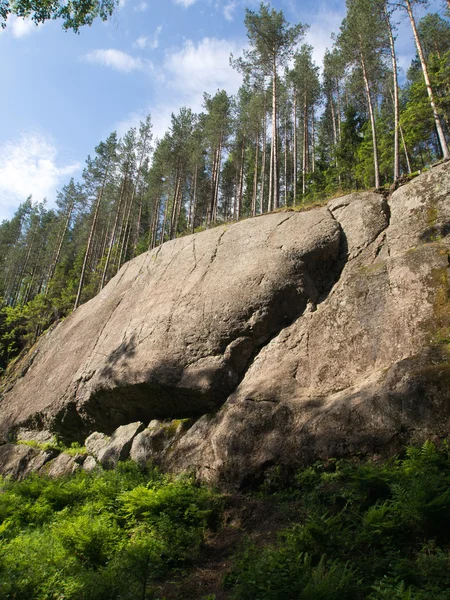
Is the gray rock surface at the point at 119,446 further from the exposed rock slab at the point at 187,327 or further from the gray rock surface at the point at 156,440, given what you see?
the exposed rock slab at the point at 187,327

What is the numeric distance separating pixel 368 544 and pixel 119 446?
787 cm

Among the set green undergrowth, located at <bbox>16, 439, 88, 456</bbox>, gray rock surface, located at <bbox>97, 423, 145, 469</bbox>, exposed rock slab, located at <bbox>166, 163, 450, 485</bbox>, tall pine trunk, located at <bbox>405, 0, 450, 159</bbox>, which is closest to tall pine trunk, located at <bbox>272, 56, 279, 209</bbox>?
tall pine trunk, located at <bbox>405, 0, 450, 159</bbox>

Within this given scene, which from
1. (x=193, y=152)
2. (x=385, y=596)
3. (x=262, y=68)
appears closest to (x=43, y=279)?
(x=193, y=152)

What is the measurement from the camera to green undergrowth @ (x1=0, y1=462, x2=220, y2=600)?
16.1 ft

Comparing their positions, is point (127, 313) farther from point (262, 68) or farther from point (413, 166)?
point (413, 166)

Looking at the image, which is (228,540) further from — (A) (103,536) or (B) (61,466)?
(B) (61,466)

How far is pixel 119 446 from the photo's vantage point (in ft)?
35.9

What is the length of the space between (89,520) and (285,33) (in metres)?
28.2

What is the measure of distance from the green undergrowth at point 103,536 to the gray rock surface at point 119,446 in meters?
1.19

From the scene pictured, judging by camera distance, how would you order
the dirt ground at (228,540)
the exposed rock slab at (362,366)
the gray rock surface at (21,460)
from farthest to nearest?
the gray rock surface at (21,460) → the exposed rock slab at (362,366) → the dirt ground at (228,540)

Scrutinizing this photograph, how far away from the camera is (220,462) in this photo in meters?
8.38

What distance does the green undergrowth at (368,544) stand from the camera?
3939 millimetres

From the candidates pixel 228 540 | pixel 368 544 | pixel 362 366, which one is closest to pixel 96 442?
pixel 228 540

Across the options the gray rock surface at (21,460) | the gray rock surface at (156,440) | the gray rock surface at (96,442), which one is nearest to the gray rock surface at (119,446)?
the gray rock surface at (156,440)
